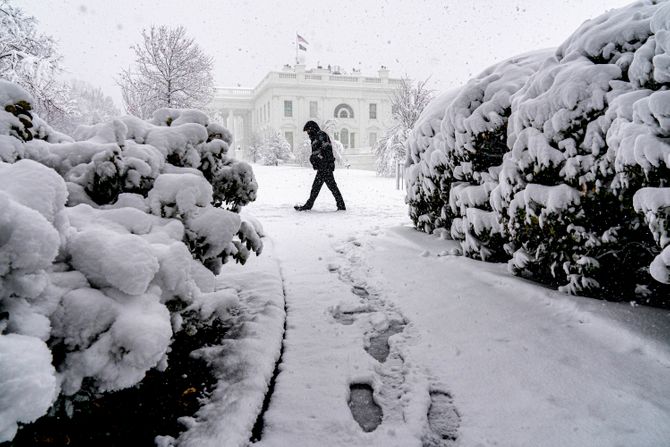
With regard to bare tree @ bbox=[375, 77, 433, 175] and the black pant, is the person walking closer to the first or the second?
the black pant

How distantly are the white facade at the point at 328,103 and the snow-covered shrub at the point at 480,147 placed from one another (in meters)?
44.6

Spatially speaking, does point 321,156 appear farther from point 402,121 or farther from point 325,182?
point 402,121

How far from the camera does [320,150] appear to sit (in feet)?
25.8

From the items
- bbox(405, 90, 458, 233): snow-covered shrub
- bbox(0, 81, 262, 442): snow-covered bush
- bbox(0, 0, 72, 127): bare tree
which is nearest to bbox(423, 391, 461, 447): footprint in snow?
bbox(0, 81, 262, 442): snow-covered bush

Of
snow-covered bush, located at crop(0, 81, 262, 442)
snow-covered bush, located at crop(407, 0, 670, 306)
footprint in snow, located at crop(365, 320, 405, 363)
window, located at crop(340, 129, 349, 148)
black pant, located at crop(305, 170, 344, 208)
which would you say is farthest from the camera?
window, located at crop(340, 129, 349, 148)

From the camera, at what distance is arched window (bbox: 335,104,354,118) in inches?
2072

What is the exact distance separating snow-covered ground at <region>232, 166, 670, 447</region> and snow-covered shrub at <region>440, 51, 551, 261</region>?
0.33m

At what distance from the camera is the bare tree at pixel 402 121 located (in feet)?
67.6

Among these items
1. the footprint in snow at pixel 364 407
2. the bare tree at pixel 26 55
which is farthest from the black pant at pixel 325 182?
the bare tree at pixel 26 55

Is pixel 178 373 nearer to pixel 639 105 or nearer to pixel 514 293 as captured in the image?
pixel 514 293

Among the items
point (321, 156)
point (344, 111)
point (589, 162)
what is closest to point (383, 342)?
point (589, 162)

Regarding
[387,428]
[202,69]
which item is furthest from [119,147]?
[202,69]

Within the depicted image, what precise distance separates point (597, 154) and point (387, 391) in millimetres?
2018

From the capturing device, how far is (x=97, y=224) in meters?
1.75
